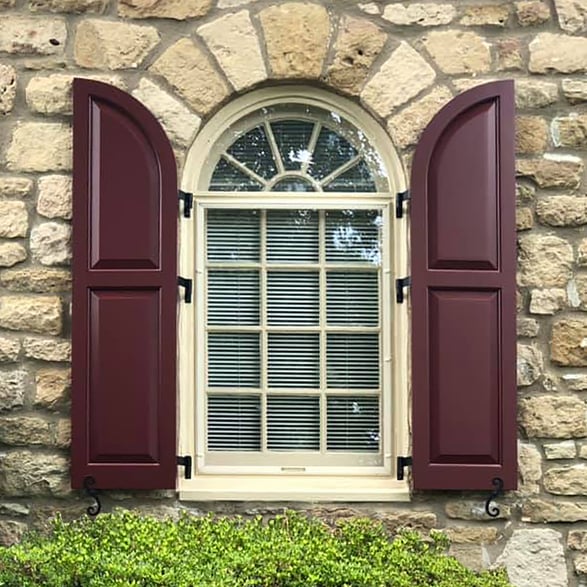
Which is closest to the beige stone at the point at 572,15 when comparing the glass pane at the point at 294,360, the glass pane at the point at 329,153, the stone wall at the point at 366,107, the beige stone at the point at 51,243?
the stone wall at the point at 366,107

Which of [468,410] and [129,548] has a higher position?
[468,410]

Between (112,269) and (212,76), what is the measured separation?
93 centimetres

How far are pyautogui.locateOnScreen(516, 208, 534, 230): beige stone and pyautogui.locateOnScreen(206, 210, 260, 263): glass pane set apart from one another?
1.12 m

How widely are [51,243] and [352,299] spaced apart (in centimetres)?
132

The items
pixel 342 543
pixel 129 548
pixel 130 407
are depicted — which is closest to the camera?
pixel 129 548

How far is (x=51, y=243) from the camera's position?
4.56 meters

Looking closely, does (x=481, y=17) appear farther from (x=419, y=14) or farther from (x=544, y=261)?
(x=544, y=261)

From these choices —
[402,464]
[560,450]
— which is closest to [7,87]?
[402,464]

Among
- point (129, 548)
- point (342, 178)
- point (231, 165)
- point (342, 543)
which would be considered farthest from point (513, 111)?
point (129, 548)

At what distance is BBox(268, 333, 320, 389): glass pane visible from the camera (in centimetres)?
470

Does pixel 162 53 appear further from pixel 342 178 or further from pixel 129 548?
pixel 129 548

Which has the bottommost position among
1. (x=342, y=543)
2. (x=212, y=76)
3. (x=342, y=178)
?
(x=342, y=543)

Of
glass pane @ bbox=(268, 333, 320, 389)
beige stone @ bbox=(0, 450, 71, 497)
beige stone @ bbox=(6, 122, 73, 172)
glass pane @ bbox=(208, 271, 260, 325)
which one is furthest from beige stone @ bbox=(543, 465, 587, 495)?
beige stone @ bbox=(6, 122, 73, 172)

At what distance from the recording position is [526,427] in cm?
455
